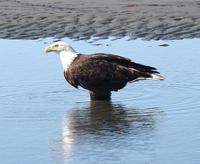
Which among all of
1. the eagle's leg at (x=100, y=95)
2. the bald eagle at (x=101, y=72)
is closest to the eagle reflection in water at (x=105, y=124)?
the eagle's leg at (x=100, y=95)

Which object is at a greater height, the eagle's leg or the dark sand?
the dark sand

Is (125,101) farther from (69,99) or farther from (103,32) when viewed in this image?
(103,32)

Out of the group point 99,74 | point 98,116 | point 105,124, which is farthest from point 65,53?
point 105,124

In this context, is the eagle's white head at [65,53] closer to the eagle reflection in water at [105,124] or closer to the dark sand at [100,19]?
A: the eagle reflection in water at [105,124]

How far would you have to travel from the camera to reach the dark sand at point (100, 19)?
16547 mm

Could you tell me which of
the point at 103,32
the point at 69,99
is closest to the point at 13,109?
the point at 69,99

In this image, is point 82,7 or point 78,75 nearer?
point 78,75

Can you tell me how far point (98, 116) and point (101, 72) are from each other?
1.14m

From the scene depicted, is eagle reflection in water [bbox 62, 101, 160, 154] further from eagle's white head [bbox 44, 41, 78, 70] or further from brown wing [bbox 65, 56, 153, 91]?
eagle's white head [bbox 44, 41, 78, 70]

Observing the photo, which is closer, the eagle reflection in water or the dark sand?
the eagle reflection in water

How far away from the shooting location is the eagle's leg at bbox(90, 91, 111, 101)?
11.1 meters

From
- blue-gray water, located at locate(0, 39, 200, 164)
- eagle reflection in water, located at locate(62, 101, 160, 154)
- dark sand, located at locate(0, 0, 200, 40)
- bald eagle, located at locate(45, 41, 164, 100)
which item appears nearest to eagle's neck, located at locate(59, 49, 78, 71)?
bald eagle, located at locate(45, 41, 164, 100)

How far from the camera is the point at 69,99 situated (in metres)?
11.1

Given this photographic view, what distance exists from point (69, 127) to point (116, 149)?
3.76ft
